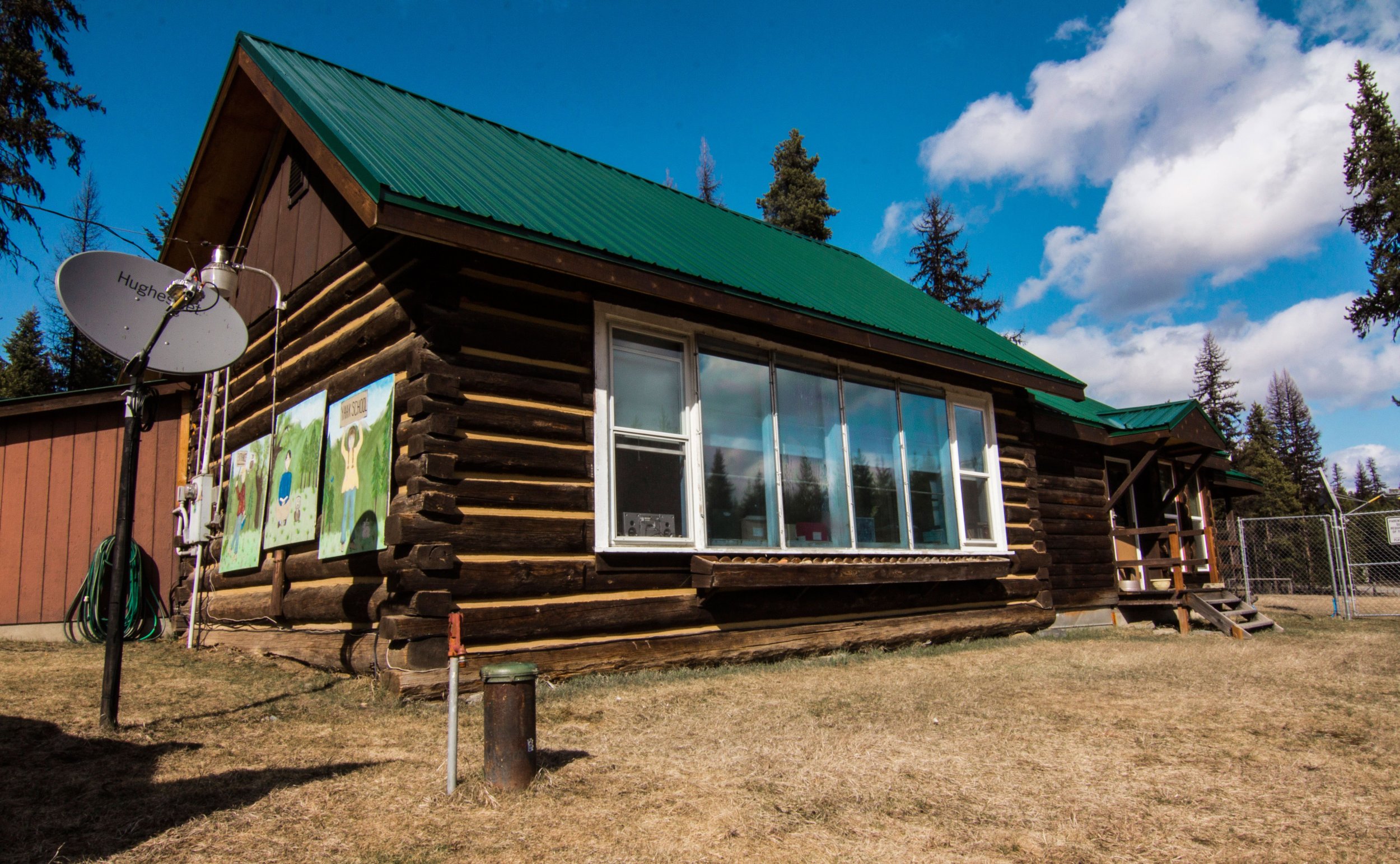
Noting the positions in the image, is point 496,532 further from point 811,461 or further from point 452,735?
point 811,461

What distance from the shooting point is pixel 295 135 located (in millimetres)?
8375

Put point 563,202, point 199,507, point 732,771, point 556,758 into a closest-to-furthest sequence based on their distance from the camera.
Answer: point 732,771 → point 556,758 → point 563,202 → point 199,507

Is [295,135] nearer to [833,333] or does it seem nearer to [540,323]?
[540,323]

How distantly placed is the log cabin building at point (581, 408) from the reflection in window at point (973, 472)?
0.04 metres

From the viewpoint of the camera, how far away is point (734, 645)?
8539 millimetres

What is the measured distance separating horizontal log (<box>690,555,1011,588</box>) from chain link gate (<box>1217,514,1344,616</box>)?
8483 mm

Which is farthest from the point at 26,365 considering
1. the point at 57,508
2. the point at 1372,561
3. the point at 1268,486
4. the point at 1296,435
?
the point at 1296,435

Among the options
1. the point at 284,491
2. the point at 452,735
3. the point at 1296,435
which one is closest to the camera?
the point at 452,735

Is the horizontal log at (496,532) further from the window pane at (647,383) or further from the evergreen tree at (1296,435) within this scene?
the evergreen tree at (1296,435)

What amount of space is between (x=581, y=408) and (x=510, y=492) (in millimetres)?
1047

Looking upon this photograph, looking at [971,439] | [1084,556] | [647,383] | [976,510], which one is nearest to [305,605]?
[647,383]

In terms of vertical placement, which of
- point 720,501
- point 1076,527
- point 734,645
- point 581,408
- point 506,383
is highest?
point 506,383

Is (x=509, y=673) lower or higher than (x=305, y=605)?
lower

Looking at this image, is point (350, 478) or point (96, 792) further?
point (350, 478)
